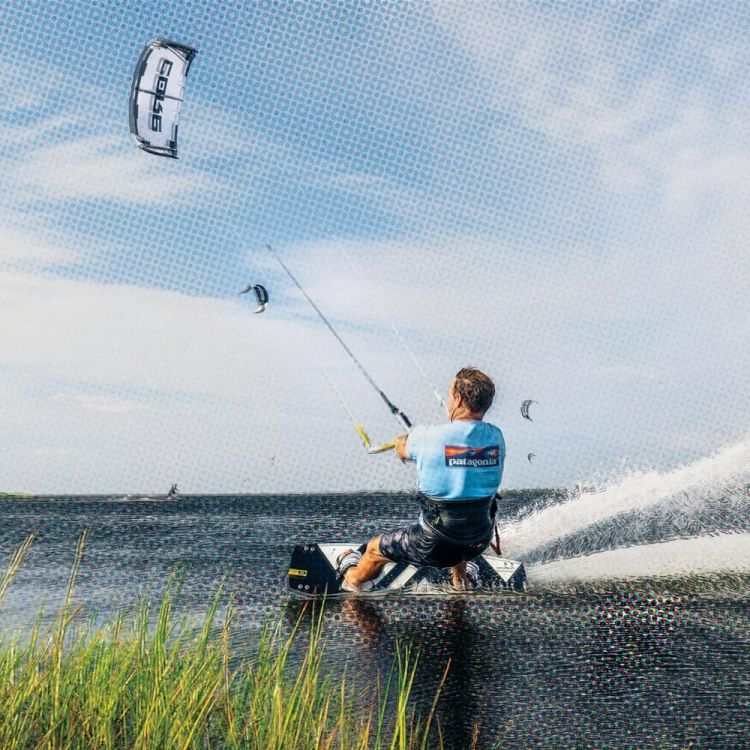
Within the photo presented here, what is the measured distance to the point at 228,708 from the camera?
14.8 feet

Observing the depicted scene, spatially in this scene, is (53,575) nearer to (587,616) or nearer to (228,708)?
(587,616)

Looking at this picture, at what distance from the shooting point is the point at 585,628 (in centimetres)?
945

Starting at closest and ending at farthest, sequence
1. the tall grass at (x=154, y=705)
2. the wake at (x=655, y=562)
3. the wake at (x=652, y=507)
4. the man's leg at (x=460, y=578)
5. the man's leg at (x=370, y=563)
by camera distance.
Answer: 1. the tall grass at (x=154, y=705)
2. the man's leg at (x=370, y=563)
3. the man's leg at (x=460, y=578)
4. the wake at (x=655, y=562)
5. the wake at (x=652, y=507)

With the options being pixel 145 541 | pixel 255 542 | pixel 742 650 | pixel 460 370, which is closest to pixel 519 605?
pixel 742 650

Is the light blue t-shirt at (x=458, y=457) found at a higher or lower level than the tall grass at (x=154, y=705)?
higher

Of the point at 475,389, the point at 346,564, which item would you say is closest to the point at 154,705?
the point at 475,389

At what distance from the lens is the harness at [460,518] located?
21.5ft

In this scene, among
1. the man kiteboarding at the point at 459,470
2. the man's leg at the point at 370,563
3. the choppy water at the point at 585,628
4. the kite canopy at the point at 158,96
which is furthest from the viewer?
the kite canopy at the point at 158,96

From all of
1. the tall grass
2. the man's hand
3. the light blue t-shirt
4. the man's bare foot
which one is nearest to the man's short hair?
the light blue t-shirt

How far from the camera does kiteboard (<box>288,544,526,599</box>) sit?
10.4 m

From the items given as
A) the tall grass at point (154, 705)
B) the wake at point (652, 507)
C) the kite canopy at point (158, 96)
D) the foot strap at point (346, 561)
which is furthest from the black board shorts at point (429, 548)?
the wake at point (652, 507)

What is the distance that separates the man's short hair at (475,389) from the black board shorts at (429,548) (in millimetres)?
1365

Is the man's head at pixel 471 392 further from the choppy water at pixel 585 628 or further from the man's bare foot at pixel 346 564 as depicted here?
the man's bare foot at pixel 346 564

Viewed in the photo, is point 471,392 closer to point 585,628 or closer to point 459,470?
point 459,470
